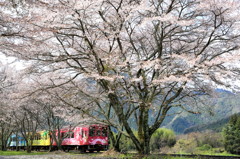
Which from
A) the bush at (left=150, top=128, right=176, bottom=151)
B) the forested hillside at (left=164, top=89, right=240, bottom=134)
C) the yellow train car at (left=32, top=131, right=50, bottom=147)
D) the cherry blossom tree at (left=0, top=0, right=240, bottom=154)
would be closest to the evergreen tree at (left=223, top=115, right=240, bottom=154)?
the bush at (left=150, top=128, right=176, bottom=151)

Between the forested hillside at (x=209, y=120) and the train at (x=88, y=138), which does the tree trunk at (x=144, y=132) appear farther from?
the forested hillside at (x=209, y=120)

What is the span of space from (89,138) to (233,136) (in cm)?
1699

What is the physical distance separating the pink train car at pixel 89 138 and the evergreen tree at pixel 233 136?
14678 mm

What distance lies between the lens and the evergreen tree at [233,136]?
2617cm

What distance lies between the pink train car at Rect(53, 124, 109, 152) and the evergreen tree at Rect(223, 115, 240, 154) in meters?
14.7

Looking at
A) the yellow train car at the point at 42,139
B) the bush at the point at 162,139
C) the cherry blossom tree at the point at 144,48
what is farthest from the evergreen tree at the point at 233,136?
the cherry blossom tree at the point at 144,48

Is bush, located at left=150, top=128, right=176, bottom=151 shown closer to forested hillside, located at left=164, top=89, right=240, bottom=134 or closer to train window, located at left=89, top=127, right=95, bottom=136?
train window, located at left=89, top=127, right=95, bottom=136

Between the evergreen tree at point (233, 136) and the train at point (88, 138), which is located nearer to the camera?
the train at point (88, 138)

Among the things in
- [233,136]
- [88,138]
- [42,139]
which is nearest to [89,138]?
[88,138]

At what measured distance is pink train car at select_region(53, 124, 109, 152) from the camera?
57.3ft

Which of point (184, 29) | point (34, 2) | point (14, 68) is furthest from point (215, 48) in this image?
point (14, 68)

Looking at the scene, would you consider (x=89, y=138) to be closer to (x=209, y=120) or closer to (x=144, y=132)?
(x=144, y=132)

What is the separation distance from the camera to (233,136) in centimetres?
2686

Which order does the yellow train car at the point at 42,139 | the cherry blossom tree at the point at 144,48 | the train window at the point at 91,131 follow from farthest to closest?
the yellow train car at the point at 42,139
the train window at the point at 91,131
the cherry blossom tree at the point at 144,48
